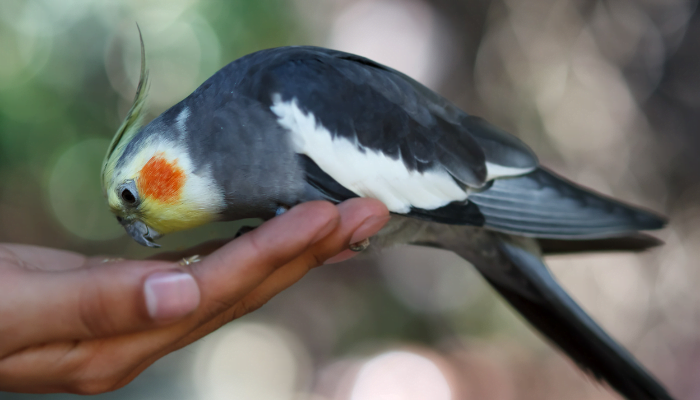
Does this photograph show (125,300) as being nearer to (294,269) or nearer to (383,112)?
(294,269)

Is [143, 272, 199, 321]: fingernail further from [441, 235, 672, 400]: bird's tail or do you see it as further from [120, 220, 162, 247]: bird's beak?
[441, 235, 672, 400]: bird's tail

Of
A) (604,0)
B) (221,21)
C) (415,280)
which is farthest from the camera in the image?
(415,280)

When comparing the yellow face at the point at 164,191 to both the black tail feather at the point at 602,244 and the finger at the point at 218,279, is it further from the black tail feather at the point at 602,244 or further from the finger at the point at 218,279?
the black tail feather at the point at 602,244

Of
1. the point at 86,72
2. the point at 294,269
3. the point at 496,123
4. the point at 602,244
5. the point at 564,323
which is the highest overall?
the point at 86,72

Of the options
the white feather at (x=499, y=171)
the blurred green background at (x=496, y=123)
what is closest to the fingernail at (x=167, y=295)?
the white feather at (x=499, y=171)

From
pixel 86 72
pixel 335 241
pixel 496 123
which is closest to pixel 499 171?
pixel 335 241

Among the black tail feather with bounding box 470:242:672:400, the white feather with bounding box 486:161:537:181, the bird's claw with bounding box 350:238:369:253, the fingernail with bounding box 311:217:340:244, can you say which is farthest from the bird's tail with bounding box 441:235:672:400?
the fingernail with bounding box 311:217:340:244

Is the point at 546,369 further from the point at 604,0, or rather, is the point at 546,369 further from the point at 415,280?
the point at 604,0

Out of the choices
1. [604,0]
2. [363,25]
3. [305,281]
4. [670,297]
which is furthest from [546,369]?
[363,25]
